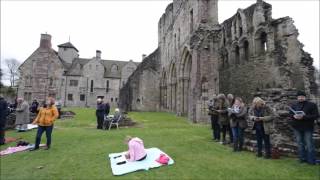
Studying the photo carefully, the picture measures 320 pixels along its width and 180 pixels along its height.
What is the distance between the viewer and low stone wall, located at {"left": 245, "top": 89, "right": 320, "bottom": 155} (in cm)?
758

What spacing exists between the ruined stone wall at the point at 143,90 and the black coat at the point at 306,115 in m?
28.3

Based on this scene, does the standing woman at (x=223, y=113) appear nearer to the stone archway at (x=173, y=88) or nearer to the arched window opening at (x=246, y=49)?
the arched window opening at (x=246, y=49)

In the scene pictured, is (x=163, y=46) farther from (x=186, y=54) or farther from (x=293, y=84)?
(x=293, y=84)

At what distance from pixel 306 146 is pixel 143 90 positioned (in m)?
28.8

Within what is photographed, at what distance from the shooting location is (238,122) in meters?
8.20

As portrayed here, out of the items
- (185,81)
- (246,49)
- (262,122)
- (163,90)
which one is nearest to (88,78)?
(163,90)

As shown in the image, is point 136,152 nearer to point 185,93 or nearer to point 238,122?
point 238,122

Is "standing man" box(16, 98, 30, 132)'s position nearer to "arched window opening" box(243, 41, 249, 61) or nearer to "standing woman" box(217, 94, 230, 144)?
"standing woman" box(217, 94, 230, 144)

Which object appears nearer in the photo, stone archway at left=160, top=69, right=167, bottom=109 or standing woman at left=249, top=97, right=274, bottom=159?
standing woman at left=249, top=97, right=274, bottom=159

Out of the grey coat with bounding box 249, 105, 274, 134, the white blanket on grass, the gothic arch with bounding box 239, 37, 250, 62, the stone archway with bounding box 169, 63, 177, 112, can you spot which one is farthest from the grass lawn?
the stone archway with bounding box 169, 63, 177, 112

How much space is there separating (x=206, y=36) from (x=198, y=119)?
6464mm

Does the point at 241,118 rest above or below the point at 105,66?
below

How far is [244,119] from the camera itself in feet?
26.7

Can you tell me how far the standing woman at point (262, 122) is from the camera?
23.7 ft
